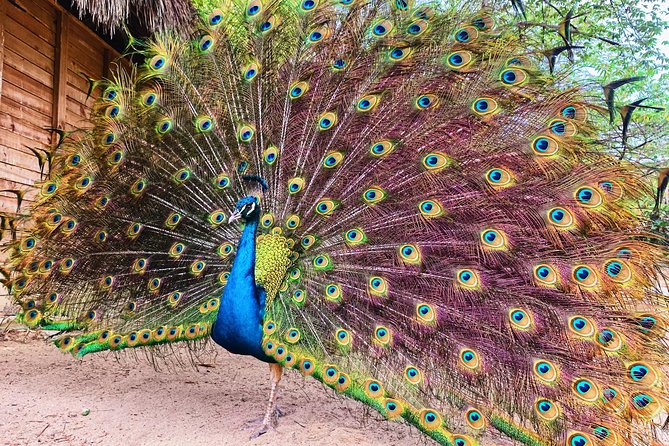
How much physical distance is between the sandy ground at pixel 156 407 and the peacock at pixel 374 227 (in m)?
0.41

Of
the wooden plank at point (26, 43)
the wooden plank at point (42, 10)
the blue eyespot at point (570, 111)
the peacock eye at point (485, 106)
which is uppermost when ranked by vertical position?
the wooden plank at point (42, 10)

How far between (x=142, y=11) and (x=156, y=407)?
3.68 meters

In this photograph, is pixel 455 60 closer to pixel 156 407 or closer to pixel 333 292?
pixel 333 292

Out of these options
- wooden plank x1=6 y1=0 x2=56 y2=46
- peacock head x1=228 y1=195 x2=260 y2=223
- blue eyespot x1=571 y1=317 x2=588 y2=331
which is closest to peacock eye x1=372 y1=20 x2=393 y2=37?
peacock head x1=228 y1=195 x2=260 y2=223

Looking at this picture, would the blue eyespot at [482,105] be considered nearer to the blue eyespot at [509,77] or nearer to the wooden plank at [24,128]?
the blue eyespot at [509,77]

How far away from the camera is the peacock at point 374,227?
2.52m

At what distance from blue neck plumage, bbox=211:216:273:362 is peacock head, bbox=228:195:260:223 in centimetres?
4

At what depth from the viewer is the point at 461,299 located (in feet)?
8.87

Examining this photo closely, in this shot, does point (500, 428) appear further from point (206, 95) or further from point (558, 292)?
point (206, 95)

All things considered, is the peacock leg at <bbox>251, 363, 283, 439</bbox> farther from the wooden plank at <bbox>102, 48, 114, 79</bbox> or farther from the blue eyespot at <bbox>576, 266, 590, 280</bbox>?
the wooden plank at <bbox>102, 48, 114, 79</bbox>

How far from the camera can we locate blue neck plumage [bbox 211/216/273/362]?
9.09ft

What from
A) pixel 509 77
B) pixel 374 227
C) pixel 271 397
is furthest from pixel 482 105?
pixel 271 397

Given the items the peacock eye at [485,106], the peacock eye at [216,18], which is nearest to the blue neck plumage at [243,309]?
the peacock eye at [485,106]

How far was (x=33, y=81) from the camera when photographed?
5.27 m
